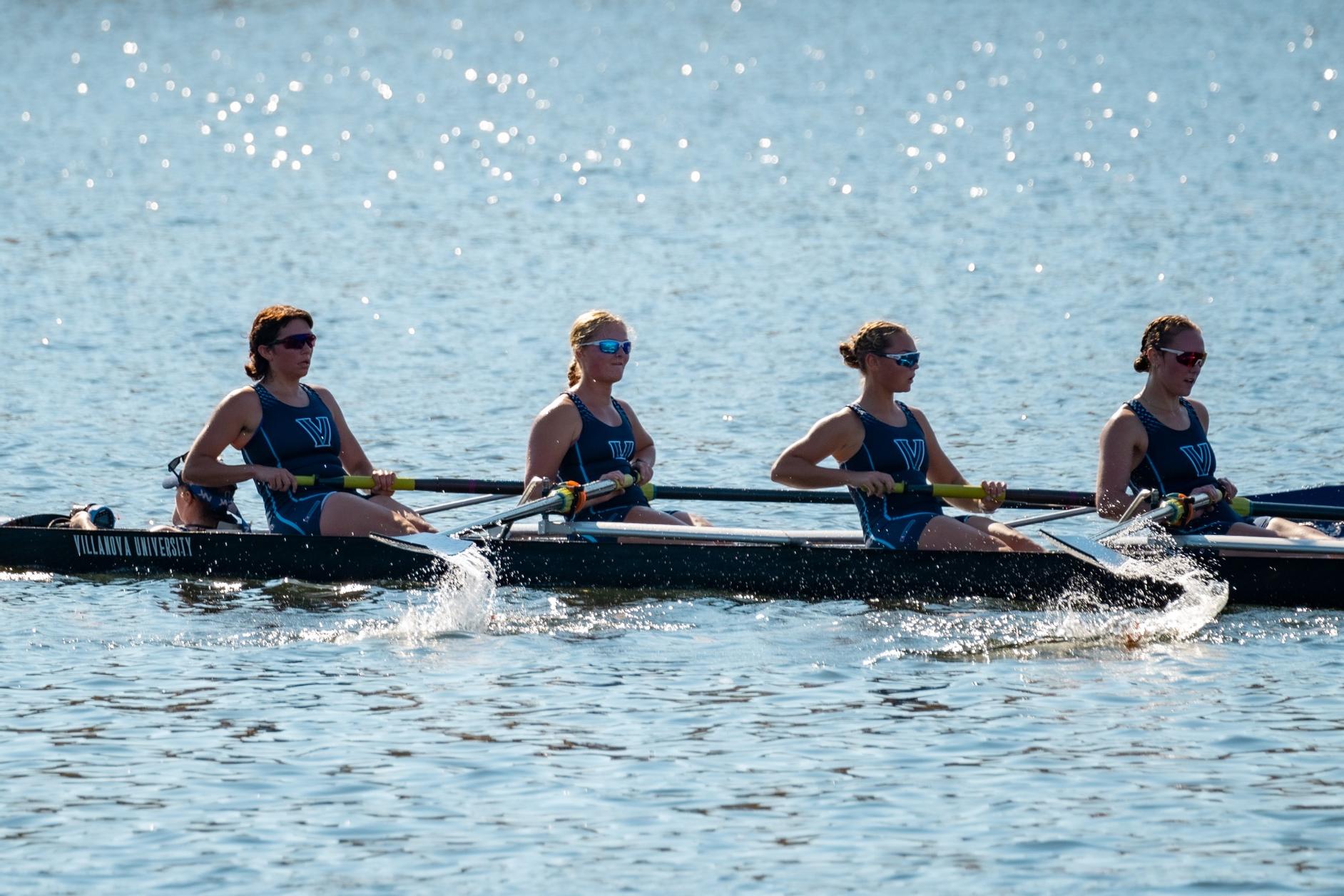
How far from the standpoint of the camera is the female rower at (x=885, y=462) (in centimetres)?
1126

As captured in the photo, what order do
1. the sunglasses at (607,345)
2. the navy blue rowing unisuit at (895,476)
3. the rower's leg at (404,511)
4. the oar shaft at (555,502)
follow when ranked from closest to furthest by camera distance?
the navy blue rowing unisuit at (895,476) → the oar shaft at (555,502) → the sunglasses at (607,345) → the rower's leg at (404,511)

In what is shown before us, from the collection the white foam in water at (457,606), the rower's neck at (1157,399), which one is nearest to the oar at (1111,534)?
the rower's neck at (1157,399)

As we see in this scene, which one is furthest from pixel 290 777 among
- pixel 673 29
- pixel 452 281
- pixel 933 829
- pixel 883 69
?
pixel 673 29

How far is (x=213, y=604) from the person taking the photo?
11836 mm

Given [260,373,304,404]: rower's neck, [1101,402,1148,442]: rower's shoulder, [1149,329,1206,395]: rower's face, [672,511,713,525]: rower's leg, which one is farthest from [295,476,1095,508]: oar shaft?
[1149,329,1206,395]: rower's face

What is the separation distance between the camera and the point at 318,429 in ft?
39.4

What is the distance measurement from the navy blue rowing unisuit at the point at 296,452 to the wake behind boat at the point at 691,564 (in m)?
0.18

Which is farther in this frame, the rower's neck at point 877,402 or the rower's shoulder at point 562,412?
the rower's shoulder at point 562,412

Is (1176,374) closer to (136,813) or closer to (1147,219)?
(136,813)

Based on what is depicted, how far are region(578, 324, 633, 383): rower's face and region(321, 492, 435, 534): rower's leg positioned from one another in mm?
1332

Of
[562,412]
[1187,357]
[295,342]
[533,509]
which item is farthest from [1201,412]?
[295,342]

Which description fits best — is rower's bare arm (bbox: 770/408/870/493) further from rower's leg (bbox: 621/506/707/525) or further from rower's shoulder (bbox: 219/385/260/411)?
rower's shoulder (bbox: 219/385/260/411)

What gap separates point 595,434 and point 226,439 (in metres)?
2.01

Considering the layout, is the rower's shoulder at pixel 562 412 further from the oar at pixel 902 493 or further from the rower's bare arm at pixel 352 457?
the rower's bare arm at pixel 352 457
